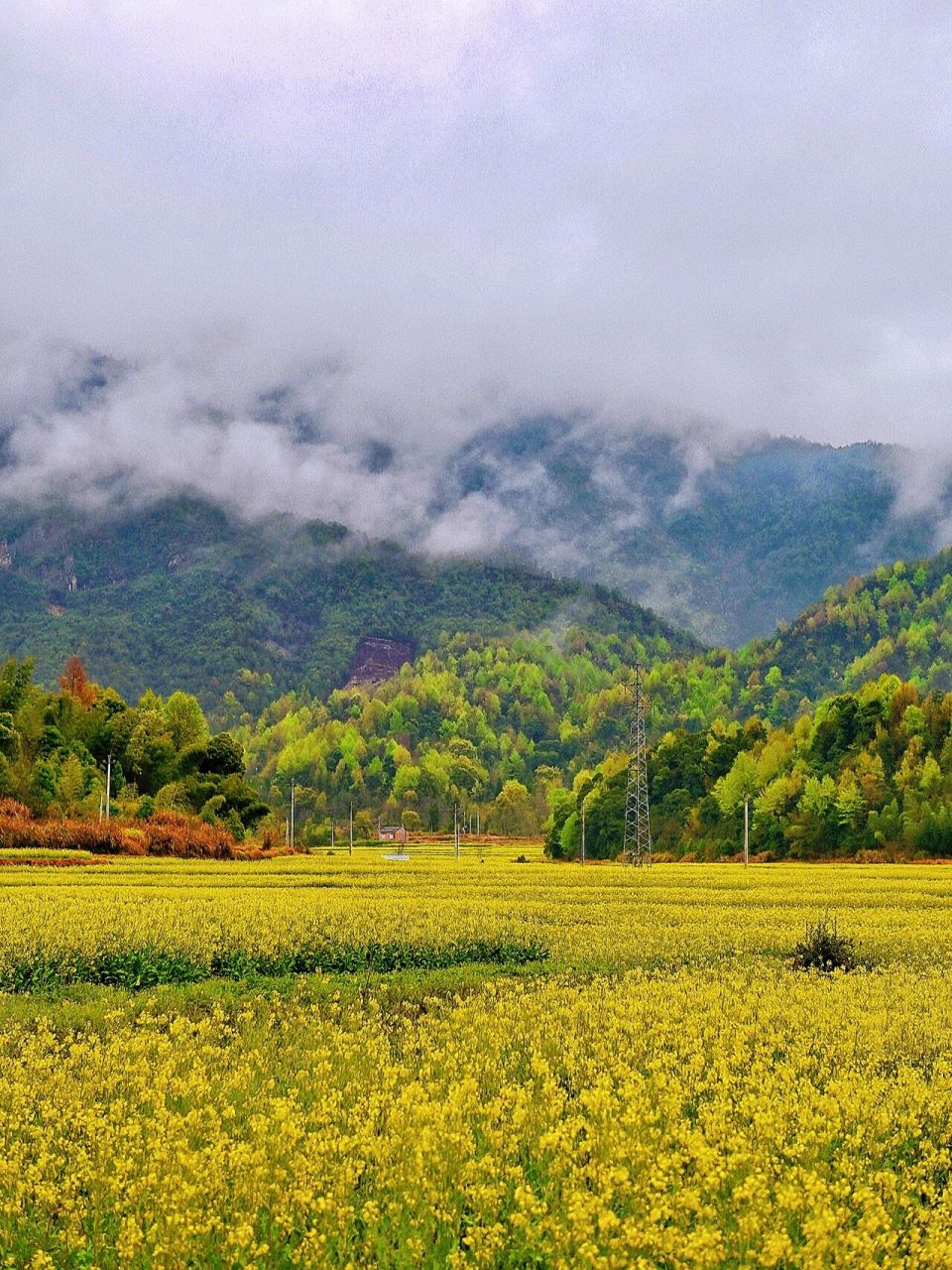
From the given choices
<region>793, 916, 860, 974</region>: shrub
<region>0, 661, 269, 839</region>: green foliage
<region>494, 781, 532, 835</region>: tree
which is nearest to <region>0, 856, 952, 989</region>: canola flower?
<region>793, 916, 860, 974</region>: shrub

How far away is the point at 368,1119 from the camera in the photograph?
10727 millimetres

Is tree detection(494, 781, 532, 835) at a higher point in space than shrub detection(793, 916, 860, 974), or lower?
lower

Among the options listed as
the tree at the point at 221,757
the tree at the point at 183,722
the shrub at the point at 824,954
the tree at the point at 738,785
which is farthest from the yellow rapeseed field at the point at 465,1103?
the tree at the point at 738,785

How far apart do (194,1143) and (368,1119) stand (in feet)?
5.73

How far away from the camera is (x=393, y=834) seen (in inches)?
6821

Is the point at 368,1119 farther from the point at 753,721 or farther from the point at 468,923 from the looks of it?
the point at 753,721

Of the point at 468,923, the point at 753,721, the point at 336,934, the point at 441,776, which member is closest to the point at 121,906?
the point at 336,934

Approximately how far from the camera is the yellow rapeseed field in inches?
329

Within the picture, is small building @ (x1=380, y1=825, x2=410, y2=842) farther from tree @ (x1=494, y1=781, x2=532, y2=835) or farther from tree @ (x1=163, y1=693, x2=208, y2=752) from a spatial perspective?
tree @ (x1=163, y1=693, x2=208, y2=752)

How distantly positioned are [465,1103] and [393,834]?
16475 centimetres

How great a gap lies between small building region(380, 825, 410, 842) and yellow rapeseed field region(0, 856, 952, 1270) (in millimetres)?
132936

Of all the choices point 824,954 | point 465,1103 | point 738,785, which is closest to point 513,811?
point 738,785

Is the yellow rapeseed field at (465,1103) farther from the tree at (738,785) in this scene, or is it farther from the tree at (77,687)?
the tree at (738,785)

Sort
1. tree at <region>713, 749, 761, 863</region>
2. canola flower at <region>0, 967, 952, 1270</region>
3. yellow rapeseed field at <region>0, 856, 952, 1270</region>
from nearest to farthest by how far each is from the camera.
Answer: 1. canola flower at <region>0, 967, 952, 1270</region>
2. yellow rapeseed field at <region>0, 856, 952, 1270</region>
3. tree at <region>713, 749, 761, 863</region>
